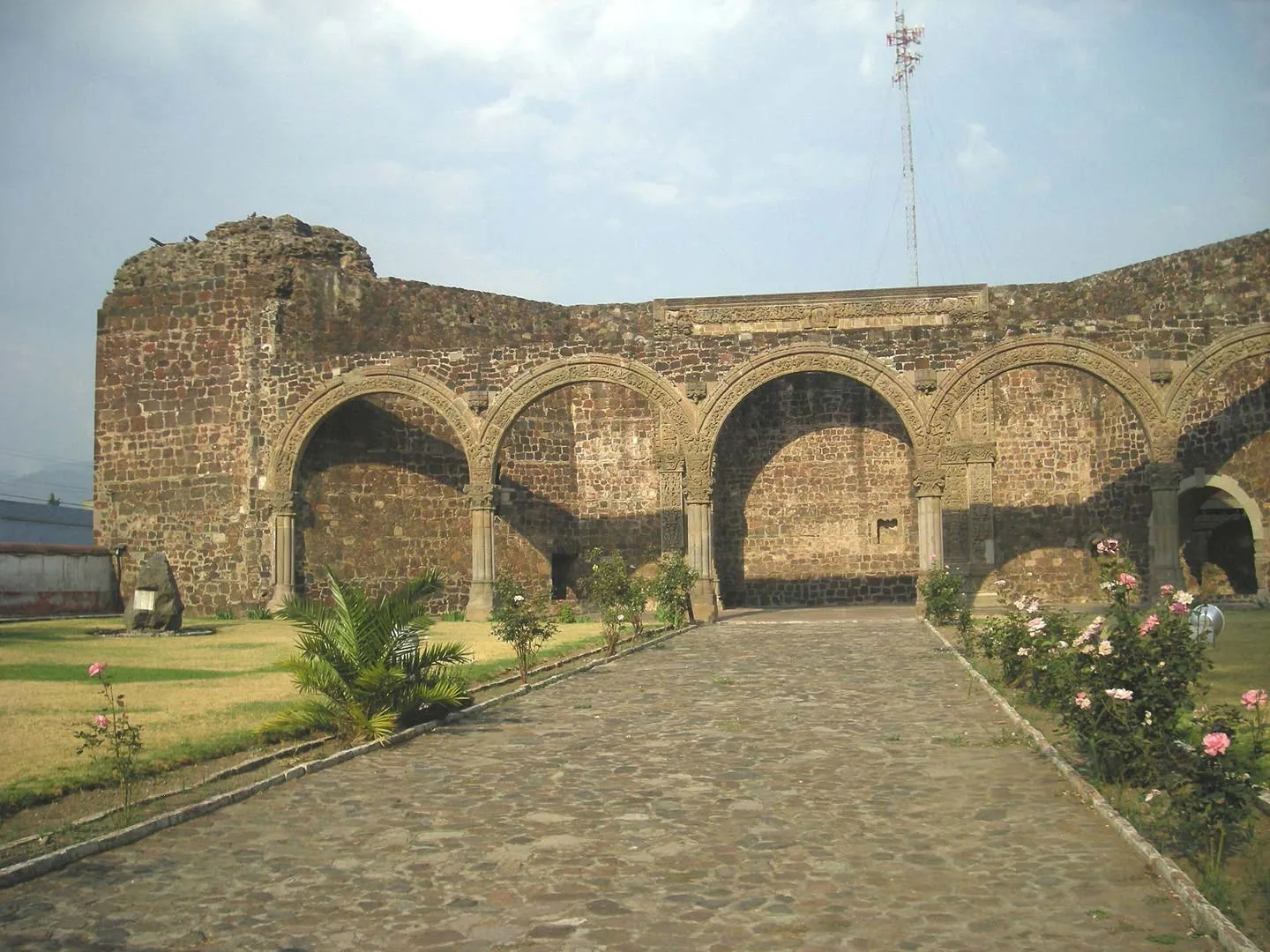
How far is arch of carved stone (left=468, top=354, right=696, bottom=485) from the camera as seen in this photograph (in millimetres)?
21141

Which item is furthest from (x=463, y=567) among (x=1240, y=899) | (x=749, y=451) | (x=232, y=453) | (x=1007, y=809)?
(x=1240, y=899)

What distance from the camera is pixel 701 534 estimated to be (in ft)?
68.3

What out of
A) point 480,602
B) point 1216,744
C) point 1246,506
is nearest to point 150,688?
point 1216,744

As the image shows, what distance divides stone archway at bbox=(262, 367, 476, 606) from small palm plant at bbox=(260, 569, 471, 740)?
12.7 m

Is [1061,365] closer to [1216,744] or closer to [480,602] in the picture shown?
[480,602]

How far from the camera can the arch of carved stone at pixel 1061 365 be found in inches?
765

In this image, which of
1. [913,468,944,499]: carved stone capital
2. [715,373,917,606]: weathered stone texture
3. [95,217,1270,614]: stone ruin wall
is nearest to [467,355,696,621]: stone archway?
[95,217,1270,614]: stone ruin wall

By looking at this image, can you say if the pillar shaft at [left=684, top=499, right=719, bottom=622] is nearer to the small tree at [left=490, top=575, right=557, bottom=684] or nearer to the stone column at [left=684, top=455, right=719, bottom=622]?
the stone column at [left=684, top=455, right=719, bottom=622]

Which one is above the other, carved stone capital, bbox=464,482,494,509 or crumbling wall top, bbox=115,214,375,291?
crumbling wall top, bbox=115,214,375,291

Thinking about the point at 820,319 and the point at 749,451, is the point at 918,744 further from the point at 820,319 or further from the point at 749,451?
the point at 749,451

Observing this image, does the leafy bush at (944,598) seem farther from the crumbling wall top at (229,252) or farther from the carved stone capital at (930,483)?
→ the crumbling wall top at (229,252)

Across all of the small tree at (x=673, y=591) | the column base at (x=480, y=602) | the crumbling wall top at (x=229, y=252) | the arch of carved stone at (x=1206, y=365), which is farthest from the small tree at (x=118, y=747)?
the crumbling wall top at (x=229, y=252)

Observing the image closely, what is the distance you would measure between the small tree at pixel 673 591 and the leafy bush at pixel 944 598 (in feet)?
12.3

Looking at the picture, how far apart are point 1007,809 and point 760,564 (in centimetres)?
1947
